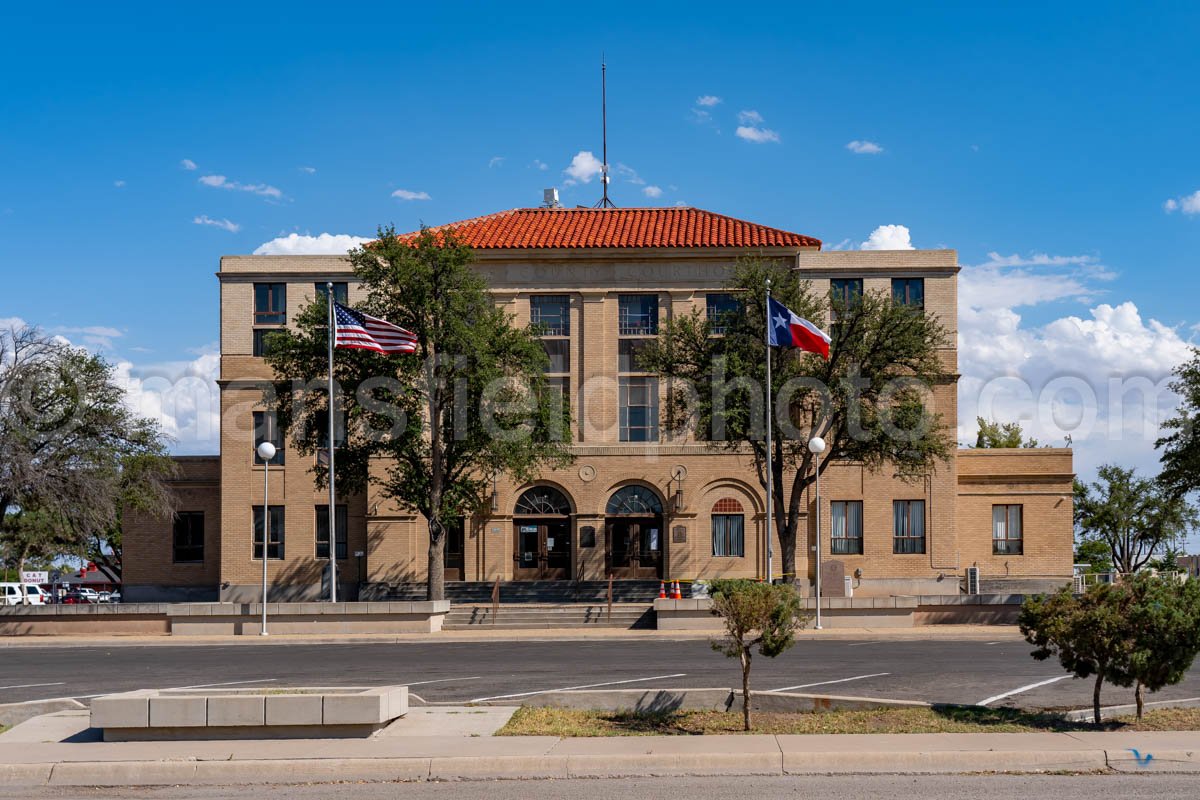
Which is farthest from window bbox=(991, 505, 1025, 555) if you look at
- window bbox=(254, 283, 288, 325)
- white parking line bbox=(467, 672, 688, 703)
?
white parking line bbox=(467, 672, 688, 703)

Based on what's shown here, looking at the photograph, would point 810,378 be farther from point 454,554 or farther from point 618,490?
point 454,554

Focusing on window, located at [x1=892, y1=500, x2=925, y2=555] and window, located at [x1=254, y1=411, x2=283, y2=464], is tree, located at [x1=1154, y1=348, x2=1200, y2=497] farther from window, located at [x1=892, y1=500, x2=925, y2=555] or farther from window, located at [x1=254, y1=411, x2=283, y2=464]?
window, located at [x1=254, y1=411, x2=283, y2=464]

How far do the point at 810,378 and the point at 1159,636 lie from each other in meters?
25.6

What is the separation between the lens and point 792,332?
107ft

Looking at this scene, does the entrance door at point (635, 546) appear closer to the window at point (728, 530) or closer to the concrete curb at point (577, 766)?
the window at point (728, 530)

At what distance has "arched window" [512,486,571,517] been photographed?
154 feet

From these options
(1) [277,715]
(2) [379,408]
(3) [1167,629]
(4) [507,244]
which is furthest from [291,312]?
(3) [1167,629]

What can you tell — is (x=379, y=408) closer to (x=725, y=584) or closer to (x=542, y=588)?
(x=542, y=588)

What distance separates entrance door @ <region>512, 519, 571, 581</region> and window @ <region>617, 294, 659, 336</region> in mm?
8182

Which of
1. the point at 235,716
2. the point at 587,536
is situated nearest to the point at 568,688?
the point at 235,716

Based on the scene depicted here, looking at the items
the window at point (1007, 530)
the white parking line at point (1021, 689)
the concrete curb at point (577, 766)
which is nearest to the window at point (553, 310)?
the window at point (1007, 530)

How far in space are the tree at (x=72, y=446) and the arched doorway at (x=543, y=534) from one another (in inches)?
526

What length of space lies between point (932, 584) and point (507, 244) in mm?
21716

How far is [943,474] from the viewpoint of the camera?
46844 millimetres
